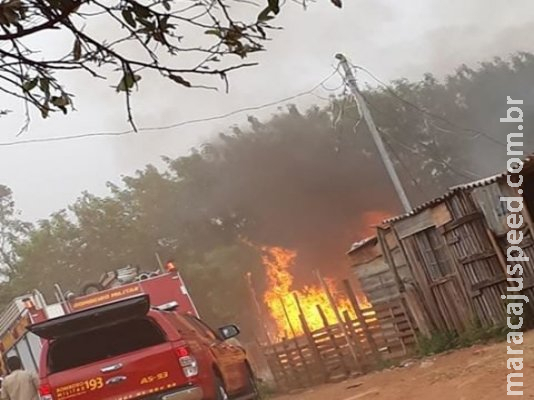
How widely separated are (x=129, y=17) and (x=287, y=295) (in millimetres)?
28173

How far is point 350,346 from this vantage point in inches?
640

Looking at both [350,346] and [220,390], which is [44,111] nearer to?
[220,390]

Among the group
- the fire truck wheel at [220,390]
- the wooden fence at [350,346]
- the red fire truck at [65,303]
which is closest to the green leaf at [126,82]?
the fire truck wheel at [220,390]

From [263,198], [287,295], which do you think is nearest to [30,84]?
[287,295]

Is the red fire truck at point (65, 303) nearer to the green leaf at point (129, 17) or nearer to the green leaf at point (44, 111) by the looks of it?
the green leaf at point (44, 111)

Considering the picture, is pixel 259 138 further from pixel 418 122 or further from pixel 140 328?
pixel 140 328

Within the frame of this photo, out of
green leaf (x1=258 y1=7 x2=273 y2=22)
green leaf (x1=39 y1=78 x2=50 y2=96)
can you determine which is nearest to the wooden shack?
green leaf (x1=258 y1=7 x2=273 y2=22)

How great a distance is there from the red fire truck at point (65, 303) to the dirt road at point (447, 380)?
9.85 feet

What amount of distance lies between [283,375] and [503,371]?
980cm

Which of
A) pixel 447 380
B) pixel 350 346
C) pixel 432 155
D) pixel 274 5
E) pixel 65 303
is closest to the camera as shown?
pixel 274 5

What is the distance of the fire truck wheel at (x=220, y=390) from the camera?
27.3ft

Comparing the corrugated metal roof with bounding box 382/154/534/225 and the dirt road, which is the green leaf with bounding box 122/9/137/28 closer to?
the dirt road

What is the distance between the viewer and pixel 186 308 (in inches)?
549

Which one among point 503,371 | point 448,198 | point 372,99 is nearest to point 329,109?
point 372,99
